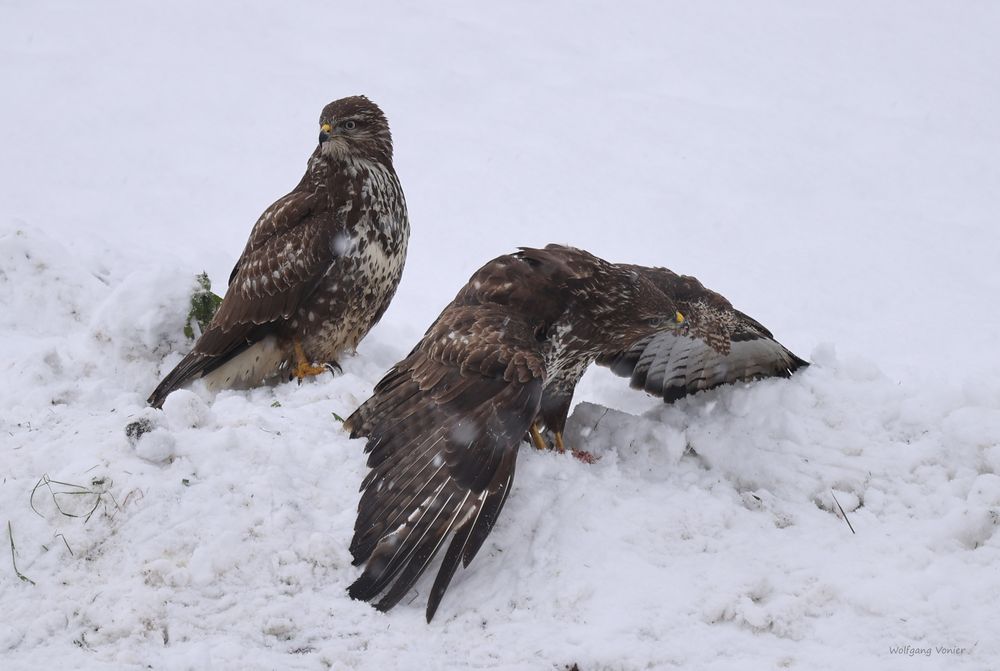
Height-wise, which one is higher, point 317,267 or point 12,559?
point 317,267

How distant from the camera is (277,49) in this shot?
15.6 m

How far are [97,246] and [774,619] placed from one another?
6373 millimetres

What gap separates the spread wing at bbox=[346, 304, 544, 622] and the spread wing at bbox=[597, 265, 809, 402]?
41.2 inches

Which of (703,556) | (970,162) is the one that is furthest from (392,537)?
(970,162)

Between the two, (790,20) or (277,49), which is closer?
(277,49)

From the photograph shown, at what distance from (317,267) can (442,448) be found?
226 cm

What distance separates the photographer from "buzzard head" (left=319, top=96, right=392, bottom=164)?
20.5 feet

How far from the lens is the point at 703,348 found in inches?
215

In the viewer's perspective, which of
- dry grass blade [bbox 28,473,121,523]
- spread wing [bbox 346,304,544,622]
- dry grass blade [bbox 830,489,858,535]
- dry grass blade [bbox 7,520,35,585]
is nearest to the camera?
dry grass blade [bbox 7,520,35,585]

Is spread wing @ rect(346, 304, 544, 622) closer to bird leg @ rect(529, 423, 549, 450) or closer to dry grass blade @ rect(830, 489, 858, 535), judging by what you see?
bird leg @ rect(529, 423, 549, 450)

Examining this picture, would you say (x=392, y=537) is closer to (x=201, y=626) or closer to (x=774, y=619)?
(x=201, y=626)

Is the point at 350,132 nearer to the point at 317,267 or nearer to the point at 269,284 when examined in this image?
the point at 317,267

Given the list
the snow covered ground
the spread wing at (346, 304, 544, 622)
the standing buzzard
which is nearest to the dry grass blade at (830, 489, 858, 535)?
the snow covered ground

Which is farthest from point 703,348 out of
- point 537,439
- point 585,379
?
point 585,379
